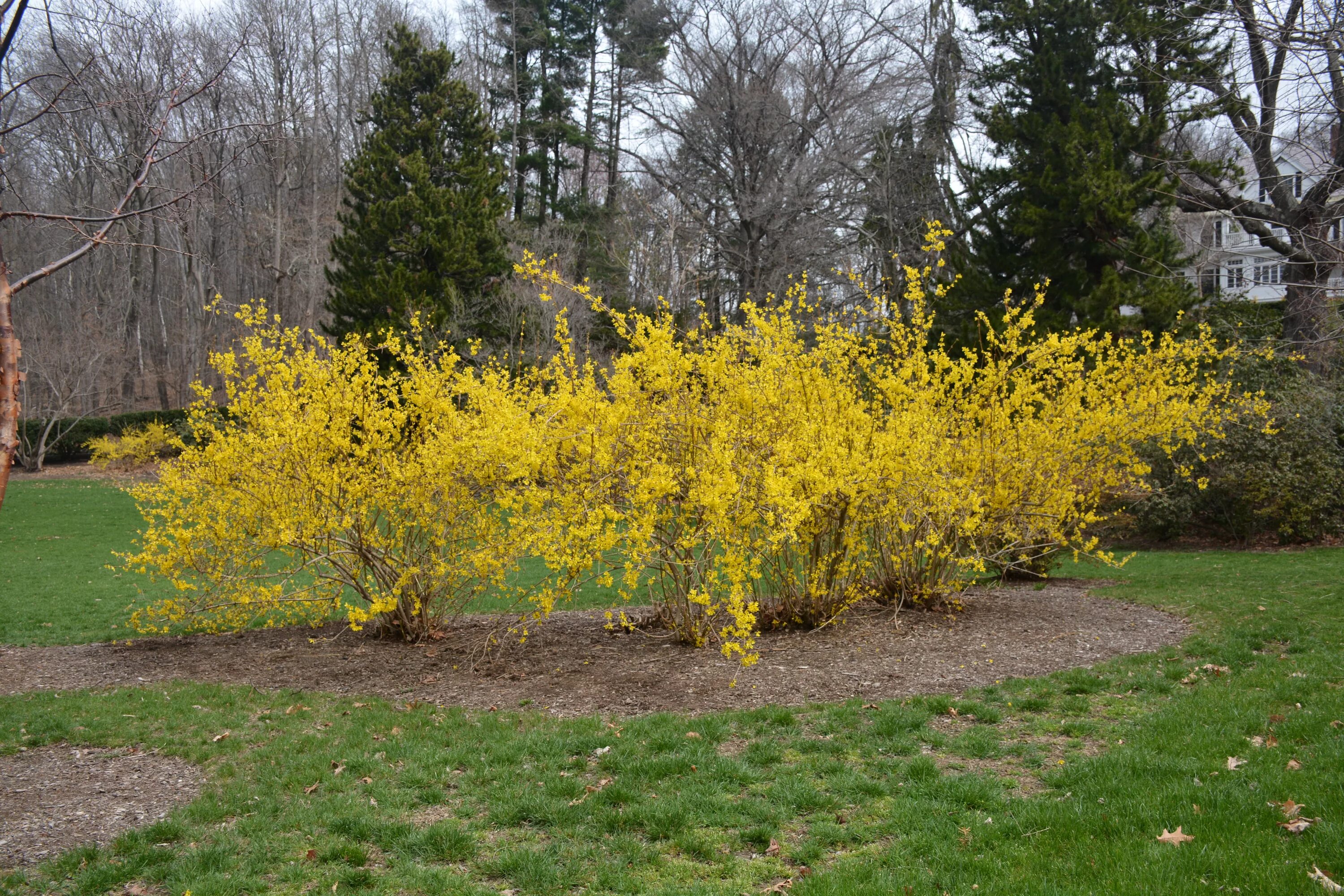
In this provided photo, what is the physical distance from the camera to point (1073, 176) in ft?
52.7

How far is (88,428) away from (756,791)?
88.9 ft

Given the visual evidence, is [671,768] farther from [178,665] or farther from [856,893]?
[178,665]

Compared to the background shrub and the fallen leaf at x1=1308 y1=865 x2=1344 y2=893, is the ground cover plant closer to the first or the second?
the fallen leaf at x1=1308 y1=865 x2=1344 y2=893

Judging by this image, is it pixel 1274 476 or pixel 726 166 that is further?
pixel 726 166

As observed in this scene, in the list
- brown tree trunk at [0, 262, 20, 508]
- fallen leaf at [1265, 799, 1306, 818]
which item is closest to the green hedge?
brown tree trunk at [0, 262, 20, 508]

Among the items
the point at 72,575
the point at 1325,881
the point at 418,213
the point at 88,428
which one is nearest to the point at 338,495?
the point at 1325,881

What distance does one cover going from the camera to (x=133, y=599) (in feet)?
31.3

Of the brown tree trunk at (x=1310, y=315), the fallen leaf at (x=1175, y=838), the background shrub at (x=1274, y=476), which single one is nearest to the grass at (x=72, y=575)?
the fallen leaf at (x=1175, y=838)

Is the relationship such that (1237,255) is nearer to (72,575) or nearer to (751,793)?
(751,793)

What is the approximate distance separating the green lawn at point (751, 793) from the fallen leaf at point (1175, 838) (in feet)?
0.18

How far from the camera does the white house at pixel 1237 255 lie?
8.11m

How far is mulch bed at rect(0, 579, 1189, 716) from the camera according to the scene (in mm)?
5469

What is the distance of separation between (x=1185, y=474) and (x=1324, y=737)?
5519mm

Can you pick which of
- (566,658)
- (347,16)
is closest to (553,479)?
(566,658)
